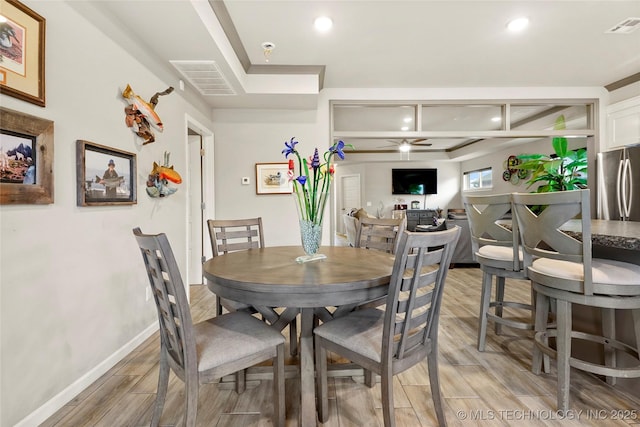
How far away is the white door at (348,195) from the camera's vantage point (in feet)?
28.8

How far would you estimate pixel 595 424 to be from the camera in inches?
56.6

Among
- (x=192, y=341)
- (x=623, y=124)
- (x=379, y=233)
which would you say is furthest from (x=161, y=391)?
(x=623, y=124)

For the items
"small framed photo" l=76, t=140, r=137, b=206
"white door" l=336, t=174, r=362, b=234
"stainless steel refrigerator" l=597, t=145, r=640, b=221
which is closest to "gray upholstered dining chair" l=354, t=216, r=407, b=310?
"small framed photo" l=76, t=140, r=137, b=206

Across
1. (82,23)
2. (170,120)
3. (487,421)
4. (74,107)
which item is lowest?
(487,421)

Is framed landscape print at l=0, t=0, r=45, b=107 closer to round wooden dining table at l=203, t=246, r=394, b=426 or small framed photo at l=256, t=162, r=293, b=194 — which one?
round wooden dining table at l=203, t=246, r=394, b=426

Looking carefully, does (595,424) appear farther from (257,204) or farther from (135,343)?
(257,204)

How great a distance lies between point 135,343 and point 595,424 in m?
2.87

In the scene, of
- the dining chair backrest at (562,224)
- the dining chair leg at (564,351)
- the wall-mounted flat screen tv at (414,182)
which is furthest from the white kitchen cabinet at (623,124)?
the wall-mounted flat screen tv at (414,182)

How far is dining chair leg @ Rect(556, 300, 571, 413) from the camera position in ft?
4.86

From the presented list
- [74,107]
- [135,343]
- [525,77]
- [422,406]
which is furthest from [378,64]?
[135,343]

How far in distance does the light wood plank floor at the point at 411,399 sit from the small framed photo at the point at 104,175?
3.70ft

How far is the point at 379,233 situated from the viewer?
2217mm

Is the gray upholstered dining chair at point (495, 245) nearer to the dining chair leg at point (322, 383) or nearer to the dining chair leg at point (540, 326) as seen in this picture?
the dining chair leg at point (540, 326)

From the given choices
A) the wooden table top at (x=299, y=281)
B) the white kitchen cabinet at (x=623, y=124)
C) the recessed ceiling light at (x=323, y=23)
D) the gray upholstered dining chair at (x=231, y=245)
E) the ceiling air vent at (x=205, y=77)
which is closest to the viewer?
the wooden table top at (x=299, y=281)
